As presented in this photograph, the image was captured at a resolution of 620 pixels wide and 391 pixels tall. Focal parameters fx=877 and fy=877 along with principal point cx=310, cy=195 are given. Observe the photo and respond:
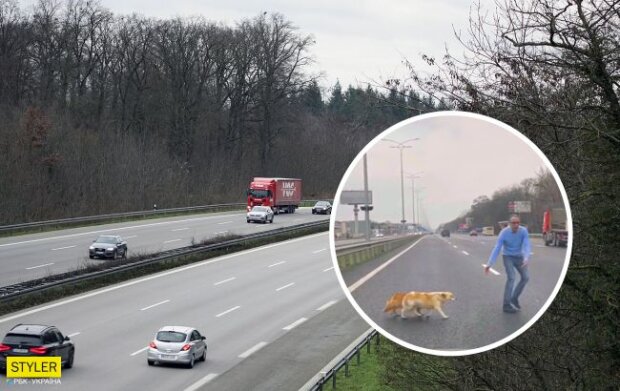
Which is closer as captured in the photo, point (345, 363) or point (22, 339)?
point (22, 339)

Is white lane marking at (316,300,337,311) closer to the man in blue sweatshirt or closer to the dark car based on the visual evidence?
the dark car

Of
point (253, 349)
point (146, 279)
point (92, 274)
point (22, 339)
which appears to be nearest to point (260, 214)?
point (146, 279)

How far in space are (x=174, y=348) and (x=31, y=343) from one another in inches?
126

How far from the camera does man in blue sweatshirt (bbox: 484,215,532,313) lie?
398cm

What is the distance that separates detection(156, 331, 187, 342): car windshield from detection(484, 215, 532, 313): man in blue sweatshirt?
16.5 m

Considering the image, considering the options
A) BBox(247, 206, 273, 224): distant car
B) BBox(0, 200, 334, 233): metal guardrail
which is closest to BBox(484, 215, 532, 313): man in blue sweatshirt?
BBox(0, 200, 334, 233): metal guardrail

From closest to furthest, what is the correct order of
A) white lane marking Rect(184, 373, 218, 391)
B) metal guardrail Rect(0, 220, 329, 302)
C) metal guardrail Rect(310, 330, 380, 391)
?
metal guardrail Rect(310, 330, 380, 391)
white lane marking Rect(184, 373, 218, 391)
metal guardrail Rect(0, 220, 329, 302)

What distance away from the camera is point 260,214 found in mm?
56469

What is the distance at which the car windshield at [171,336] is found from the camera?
19969 millimetres

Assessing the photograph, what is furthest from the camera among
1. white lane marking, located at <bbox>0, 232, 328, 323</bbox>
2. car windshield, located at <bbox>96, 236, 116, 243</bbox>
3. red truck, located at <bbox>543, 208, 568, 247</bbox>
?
car windshield, located at <bbox>96, 236, 116, 243</bbox>

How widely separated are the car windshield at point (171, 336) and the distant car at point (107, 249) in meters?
17.3

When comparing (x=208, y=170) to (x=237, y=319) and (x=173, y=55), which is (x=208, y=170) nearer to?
(x=173, y=55)

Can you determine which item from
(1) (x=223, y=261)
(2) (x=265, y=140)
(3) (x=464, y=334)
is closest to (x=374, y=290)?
(3) (x=464, y=334)

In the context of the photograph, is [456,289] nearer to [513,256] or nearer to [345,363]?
[513,256]
